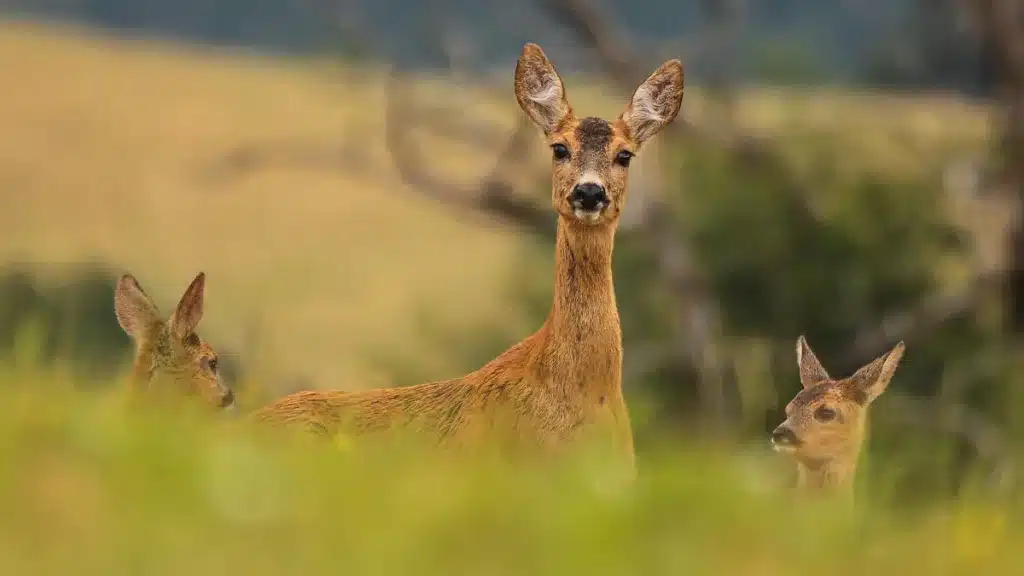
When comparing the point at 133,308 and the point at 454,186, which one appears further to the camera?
the point at 454,186

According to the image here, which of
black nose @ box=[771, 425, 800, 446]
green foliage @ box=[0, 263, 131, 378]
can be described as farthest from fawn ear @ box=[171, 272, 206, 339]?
black nose @ box=[771, 425, 800, 446]

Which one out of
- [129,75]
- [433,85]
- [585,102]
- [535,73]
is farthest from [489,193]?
[129,75]

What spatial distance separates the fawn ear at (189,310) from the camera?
274 inches

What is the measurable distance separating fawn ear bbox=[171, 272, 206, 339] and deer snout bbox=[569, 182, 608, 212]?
1607 millimetres

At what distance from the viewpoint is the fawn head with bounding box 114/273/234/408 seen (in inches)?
275

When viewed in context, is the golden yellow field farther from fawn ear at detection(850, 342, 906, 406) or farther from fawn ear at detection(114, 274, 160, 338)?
fawn ear at detection(850, 342, 906, 406)

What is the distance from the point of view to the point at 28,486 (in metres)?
3.80

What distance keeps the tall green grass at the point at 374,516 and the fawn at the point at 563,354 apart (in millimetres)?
1791

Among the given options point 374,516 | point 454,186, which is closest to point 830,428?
point 374,516

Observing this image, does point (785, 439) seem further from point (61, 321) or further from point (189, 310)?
A: point (61, 321)

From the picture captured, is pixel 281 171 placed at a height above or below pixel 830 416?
above

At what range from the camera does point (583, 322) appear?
7.20 metres

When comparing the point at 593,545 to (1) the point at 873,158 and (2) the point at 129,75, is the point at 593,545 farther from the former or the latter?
(2) the point at 129,75

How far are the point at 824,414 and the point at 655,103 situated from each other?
1649 millimetres
